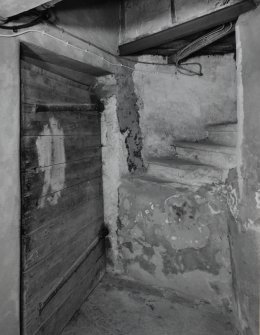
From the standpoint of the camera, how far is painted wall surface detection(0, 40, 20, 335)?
146 centimetres

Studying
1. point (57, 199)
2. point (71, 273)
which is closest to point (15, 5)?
point (57, 199)

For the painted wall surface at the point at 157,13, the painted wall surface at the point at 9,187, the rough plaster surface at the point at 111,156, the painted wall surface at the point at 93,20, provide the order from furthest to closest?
the rough plaster surface at the point at 111,156
the painted wall surface at the point at 157,13
the painted wall surface at the point at 93,20
the painted wall surface at the point at 9,187

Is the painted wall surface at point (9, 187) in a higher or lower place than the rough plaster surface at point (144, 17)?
lower

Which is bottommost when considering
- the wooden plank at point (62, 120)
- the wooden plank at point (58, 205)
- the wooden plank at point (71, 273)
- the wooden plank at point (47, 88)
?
the wooden plank at point (71, 273)

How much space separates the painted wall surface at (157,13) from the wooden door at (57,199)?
0.84 metres

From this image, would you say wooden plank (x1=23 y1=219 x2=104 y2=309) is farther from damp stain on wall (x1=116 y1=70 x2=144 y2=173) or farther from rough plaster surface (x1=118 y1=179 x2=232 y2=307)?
damp stain on wall (x1=116 y1=70 x2=144 y2=173)

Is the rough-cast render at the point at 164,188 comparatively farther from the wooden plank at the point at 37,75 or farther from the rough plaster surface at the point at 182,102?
the wooden plank at the point at 37,75

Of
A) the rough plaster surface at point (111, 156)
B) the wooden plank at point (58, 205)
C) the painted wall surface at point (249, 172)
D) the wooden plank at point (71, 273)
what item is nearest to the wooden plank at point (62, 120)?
the rough plaster surface at point (111, 156)

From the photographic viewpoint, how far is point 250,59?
172cm

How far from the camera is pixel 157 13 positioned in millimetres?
2395

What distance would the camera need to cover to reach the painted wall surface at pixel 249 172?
1695 millimetres

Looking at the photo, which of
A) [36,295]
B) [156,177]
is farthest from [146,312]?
[156,177]

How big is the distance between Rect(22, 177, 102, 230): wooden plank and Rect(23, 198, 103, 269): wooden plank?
0.15ft

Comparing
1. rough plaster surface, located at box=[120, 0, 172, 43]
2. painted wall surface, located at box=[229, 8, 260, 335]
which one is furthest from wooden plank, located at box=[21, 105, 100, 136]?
painted wall surface, located at box=[229, 8, 260, 335]
